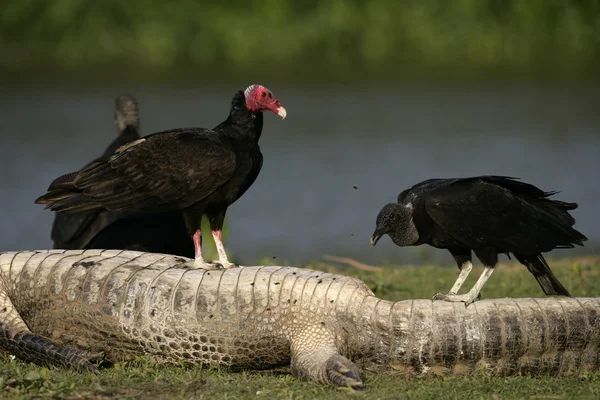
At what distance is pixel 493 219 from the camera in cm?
621

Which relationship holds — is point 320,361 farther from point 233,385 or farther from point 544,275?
point 544,275

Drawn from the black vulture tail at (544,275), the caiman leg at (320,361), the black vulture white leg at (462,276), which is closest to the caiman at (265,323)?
the caiman leg at (320,361)

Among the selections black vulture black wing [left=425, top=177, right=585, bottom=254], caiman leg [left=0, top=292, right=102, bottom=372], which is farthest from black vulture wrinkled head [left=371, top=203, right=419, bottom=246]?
caiman leg [left=0, top=292, right=102, bottom=372]

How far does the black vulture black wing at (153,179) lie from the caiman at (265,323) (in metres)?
0.59

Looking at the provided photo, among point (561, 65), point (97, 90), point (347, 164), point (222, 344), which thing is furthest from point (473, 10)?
point (222, 344)

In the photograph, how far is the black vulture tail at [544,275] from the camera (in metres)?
6.31

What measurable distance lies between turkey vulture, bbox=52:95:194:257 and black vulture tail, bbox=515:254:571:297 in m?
2.40

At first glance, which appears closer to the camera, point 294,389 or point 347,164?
point 294,389

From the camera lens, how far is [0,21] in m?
17.0

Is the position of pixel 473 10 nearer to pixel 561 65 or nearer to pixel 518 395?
pixel 561 65

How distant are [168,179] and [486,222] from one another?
2057 millimetres

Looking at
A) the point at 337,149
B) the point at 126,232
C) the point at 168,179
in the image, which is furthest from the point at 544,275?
the point at 337,149

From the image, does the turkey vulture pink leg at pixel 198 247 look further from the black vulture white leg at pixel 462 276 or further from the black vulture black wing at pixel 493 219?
the black vulture white leg at pixel 462 276

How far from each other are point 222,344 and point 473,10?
12.7 metres
